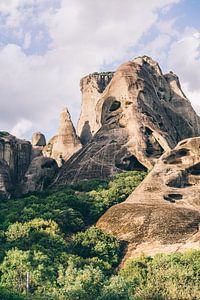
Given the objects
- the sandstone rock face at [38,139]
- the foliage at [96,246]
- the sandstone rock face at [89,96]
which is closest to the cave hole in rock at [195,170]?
the foliage at [96,246]

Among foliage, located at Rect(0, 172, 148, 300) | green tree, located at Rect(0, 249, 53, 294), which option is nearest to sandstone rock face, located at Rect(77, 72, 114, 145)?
foliage, located at Rect(0, 172, 148, 300)

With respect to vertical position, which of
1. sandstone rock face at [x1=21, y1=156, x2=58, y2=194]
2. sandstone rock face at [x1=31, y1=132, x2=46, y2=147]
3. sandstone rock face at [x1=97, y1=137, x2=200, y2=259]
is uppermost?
sandstone rock face at [x1=31, y1=132, x2=46, y2=147]

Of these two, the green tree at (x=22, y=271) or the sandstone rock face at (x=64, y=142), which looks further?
the sandstone rock face at (x=64, y=142)

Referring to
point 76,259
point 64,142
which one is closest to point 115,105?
point 64,142

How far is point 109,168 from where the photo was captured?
86.8 m

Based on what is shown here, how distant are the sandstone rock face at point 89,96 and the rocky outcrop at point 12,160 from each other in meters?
20.5

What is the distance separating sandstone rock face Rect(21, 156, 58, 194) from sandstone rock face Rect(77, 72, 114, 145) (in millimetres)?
24241

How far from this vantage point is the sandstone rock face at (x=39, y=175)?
9131 centimetres

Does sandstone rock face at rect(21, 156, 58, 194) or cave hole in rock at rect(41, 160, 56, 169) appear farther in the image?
cave hole in rock at rect(41, 160, 56, 169)

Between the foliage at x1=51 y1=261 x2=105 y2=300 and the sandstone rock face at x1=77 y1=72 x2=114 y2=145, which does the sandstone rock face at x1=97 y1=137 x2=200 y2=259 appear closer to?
the foliage at x1=51 y1=261 x2=105 y2=300

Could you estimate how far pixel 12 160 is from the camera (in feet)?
313

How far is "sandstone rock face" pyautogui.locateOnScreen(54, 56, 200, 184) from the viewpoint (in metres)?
86.9

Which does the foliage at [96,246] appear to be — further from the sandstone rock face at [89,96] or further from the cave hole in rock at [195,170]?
the sandstone rock face at [89,96]

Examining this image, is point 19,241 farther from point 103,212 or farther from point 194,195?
point 194,195
